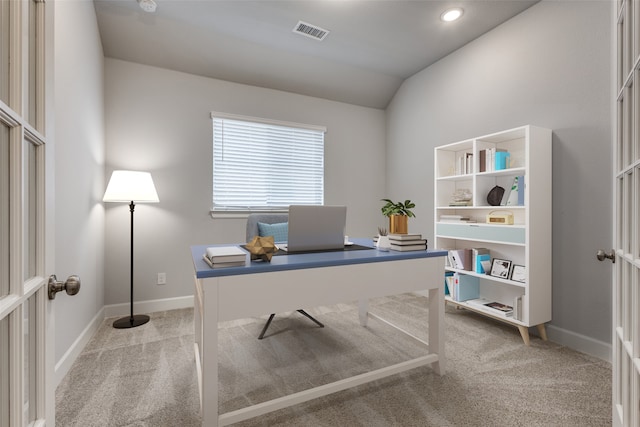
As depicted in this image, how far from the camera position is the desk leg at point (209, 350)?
1300mm

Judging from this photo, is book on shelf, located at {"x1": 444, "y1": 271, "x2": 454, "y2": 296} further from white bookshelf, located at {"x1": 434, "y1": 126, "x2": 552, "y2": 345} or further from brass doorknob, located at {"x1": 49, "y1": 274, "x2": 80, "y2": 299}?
brass doorknob, located at {"x1": 49, "y1": 274, "x2": 80, "y2": 299}

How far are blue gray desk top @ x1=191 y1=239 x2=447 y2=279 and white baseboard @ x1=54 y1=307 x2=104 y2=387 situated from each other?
1.03 m

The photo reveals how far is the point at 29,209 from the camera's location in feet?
2.11

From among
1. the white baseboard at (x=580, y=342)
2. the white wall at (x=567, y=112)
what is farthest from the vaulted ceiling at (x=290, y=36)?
the white baseboard at (x=580, y=342)

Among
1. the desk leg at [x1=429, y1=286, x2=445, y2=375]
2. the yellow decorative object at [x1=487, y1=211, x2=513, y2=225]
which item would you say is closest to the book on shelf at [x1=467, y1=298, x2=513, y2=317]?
the yellow decorative object at [x1=487, y1=211, x2=513, y2=225]

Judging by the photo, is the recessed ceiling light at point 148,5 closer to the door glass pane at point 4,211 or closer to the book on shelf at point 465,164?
the door glass pane at point 4,211

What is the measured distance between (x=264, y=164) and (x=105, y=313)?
7.24ft

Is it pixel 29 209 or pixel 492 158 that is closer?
pixel 29 209

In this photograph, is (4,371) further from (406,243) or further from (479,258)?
(479,258)

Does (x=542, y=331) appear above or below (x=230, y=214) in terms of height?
below

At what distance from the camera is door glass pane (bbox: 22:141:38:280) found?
62cm

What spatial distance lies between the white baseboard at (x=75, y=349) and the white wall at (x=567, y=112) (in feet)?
11.3

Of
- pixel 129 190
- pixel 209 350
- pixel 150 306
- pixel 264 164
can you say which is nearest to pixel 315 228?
pixel 209 350

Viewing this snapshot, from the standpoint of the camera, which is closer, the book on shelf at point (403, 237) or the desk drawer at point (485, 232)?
the book on shelf at point (403, 237)
